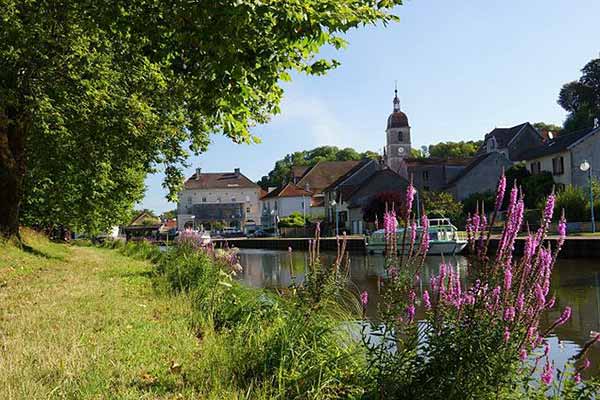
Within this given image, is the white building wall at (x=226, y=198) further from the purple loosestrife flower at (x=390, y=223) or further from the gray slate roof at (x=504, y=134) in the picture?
the purple loosestrife flower at (x=390, y=223)

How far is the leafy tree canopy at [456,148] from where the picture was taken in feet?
345

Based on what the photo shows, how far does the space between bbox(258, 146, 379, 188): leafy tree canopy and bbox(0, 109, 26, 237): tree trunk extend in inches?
4496

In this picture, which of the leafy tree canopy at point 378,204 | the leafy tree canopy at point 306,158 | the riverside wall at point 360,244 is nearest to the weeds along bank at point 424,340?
the riverside wall at point 360,244

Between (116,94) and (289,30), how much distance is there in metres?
9.68

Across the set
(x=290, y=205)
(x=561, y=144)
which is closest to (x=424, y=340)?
(x=561, y=144)

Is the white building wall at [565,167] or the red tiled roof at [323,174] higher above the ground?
the red tiled roof at [323,174]

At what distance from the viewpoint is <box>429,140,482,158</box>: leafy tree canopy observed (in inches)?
4144

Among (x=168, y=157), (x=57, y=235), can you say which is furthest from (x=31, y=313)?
(x=57, y=235)

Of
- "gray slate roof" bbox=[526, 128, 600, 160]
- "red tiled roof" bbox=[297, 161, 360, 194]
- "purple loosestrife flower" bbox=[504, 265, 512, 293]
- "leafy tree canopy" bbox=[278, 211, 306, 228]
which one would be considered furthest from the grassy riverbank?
"red tiled roof" bbox=[297, 161, 360, 194]

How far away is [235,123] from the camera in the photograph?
7.65 meters

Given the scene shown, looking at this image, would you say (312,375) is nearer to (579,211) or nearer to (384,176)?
(579,211)

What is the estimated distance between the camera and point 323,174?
312 ft

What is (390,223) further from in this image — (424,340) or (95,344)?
(95,344)

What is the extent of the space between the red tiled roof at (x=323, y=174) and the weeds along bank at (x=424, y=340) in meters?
87.3
